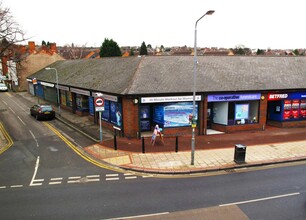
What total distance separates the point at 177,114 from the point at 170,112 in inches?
23.0

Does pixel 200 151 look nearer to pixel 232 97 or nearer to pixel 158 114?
pixel 158 114

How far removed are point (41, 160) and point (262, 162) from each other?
12479 millimetres

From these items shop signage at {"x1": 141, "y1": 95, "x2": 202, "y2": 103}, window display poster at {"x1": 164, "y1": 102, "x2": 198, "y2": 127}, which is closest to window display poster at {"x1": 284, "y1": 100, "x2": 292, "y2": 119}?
shop signage at {"x1": 141, "y1": 95, "x2": 202, "y2": 103}

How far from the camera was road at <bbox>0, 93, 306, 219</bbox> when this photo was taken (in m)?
8.55

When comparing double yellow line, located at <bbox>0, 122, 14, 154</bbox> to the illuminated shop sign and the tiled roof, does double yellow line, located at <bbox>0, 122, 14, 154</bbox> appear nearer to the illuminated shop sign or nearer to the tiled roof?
the tiled roof

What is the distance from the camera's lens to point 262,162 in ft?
44.3

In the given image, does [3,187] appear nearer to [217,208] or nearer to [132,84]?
[217,208]

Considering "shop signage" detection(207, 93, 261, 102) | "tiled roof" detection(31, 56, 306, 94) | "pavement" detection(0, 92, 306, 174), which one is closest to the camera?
"pavement" detection(0, 92, 306, 174)

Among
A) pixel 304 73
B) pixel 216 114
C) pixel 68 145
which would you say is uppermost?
pixel 304 73

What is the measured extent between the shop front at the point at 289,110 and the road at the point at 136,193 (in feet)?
29.4

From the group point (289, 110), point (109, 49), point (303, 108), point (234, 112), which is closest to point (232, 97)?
point (234, 112)

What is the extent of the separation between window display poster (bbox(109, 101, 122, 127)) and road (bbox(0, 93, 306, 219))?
5.48 metres

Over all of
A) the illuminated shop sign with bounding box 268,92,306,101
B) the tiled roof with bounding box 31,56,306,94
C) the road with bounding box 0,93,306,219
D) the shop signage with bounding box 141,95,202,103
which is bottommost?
the road with bounding box 0,93,306,219

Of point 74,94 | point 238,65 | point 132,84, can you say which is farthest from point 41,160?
point 238,65
